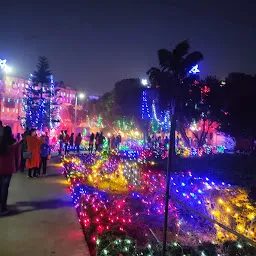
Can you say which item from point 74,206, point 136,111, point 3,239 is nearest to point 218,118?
point 136,111

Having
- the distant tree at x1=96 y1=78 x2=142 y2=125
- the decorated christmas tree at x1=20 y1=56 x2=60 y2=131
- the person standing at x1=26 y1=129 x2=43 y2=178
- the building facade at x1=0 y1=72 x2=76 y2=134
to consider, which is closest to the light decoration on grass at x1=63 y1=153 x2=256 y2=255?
the person standing at x1=26 y1=129 x2=43 y2=178

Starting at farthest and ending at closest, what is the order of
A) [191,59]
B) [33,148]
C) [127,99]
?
[127,99] < [191,59] < [33,148]

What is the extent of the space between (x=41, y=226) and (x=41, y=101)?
3263cm

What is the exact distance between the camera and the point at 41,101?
37.9 metres

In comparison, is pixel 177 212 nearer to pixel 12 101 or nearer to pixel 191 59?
pixel 191 59

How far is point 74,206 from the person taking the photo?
8453 millimetres

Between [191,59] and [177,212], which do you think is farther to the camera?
[191,59]

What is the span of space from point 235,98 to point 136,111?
17.7 meters

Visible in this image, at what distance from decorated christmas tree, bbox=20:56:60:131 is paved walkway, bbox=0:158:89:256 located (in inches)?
1089

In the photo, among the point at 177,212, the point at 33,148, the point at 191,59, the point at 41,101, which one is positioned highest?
the point at 191,59

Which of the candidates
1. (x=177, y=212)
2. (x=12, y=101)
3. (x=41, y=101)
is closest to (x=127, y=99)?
(x=41, y=101)

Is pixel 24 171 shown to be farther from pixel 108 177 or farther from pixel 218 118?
pixel 218 118

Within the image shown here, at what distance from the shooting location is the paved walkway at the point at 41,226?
534cm

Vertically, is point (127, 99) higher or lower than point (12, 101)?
higher
